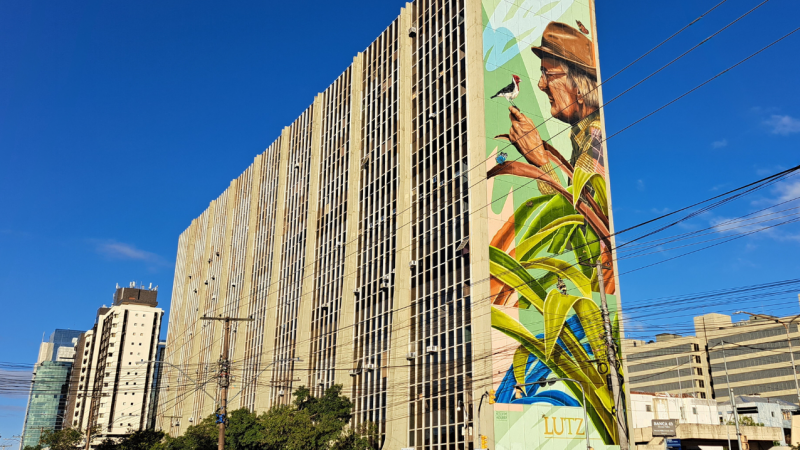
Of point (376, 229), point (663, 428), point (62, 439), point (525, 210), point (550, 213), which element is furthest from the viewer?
point (62, 439)

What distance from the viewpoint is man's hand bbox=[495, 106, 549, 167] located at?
61.6 m

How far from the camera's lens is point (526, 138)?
62.5 metres

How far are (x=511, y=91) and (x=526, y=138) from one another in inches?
178

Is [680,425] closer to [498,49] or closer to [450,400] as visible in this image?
[450,400]

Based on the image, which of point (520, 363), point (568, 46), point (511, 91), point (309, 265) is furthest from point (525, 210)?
point (309, 265)

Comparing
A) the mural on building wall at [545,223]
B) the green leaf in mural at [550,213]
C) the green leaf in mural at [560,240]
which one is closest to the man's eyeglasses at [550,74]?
the mural on building wall at [545,223]

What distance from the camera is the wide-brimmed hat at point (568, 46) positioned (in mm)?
67250

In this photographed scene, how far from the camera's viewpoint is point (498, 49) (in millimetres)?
63406

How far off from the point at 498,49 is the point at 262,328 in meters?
50.5

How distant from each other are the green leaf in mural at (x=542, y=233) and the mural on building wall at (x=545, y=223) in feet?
→ 0.31

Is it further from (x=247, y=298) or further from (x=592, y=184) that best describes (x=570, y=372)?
(x=247, y=298)

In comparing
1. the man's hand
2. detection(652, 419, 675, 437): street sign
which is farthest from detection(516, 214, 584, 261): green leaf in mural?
detection(652, 419, 675, 437): street sign

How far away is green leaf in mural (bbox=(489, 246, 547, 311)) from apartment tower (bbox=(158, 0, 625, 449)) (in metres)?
0.13

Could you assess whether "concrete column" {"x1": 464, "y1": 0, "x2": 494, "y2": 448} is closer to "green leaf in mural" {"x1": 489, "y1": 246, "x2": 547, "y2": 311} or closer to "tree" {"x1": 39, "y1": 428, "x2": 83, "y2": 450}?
"green leaf in mural" {"x1": 489, "y1": 246, "x2": 547, "y2": 311}
